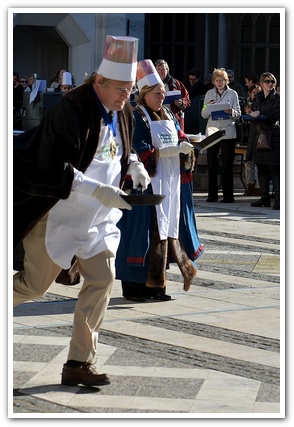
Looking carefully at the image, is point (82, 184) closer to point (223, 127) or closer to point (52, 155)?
point (52, 155)

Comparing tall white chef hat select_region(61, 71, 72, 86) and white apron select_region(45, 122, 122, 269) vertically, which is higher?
tall white chef hat select_region(61, 71, 72, 86)

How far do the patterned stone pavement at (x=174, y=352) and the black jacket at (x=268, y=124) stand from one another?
4749mm

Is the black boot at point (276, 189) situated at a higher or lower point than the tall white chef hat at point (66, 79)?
lower

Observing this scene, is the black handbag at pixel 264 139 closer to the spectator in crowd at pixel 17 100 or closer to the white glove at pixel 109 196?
the spectator in crowd at pixel 17 100

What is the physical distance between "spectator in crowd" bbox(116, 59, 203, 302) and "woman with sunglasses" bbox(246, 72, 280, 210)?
6.05 metres

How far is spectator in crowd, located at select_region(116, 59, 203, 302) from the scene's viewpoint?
8.74 m

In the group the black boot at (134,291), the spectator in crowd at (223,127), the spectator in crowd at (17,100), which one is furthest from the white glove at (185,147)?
the spectator in crowd at (17,100)

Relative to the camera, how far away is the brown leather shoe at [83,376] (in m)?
6.28

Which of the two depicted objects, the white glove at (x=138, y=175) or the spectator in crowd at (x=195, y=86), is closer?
the white glove at (x=138, y=175)

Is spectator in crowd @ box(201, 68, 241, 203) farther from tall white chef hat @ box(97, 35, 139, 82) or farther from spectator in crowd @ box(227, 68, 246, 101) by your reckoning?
tall white chef hat @ box(97, 35, 139, 82)

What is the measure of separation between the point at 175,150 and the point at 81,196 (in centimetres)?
267

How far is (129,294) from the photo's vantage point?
8.87 meters

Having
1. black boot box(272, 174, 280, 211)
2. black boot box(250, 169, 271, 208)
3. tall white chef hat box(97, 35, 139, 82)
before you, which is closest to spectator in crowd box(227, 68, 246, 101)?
black boot box(250, 169, 271, 208)

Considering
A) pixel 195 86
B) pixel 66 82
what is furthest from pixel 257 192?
pixel 66 82
